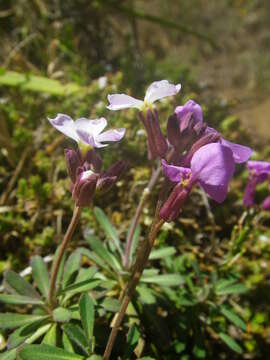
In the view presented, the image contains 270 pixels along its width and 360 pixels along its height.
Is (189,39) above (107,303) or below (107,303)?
above

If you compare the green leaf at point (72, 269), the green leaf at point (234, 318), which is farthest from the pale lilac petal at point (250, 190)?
the green leaf at point (72, 269)

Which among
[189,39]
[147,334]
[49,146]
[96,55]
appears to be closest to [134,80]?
[96,55]

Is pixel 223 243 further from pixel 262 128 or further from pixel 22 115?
Result: pixel 262 128

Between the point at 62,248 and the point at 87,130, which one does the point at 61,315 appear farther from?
the point at 87,130

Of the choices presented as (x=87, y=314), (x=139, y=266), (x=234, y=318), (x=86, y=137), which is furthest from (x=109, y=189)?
(x=234, y=318)

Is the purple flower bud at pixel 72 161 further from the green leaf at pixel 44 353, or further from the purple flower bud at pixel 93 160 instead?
the green leaf at pixel 44 353
